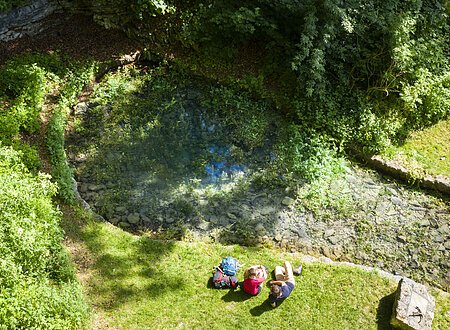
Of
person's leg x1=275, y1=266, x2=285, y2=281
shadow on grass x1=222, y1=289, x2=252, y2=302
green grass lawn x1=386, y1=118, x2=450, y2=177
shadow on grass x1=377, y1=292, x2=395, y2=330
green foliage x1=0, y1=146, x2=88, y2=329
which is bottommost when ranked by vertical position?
shadow on grass x1=222, y1=289, x2=252, y2=302

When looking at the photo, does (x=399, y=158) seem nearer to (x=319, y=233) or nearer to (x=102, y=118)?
(x=319, y=233)

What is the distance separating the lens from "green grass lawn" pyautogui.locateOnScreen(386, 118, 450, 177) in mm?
10711

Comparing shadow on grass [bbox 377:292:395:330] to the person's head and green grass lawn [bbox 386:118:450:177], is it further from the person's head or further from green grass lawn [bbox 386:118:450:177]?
green grass lawn [bbox 386:118:450:177]

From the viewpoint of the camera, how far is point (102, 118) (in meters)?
11.2

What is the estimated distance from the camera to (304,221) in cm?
971

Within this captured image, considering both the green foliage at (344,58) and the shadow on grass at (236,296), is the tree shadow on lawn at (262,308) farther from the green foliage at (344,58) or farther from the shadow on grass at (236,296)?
the green foliage at (344,58)

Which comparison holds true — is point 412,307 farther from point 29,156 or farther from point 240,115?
point 29,156

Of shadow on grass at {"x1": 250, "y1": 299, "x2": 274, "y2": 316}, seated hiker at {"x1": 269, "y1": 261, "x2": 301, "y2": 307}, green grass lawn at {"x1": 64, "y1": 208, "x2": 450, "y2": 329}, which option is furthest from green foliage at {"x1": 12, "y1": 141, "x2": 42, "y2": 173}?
seated hiker at {"x1": 269, "y1": 261, "x2": 301, "y2": 307}

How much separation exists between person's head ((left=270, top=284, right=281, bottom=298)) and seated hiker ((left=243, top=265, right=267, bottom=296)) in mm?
238

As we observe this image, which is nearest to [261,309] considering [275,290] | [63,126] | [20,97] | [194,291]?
[275,290]

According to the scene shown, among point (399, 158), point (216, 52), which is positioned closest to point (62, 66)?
point (216, 52)

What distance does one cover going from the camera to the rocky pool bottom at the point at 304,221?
30.4ft

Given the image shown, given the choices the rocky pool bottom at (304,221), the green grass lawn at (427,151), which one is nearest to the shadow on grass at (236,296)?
the rocky pool bottom at (304,221)

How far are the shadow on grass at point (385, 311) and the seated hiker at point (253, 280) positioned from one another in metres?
1.95
